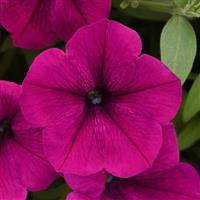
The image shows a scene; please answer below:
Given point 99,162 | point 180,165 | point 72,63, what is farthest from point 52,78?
point 180,165

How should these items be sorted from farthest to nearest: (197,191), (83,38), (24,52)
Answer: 1. (24,52)
2. (197,191)
3. (83,38)

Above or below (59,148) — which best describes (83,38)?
above

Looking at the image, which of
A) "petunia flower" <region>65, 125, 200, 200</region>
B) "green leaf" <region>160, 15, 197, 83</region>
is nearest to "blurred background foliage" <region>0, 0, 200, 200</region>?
"green leaf" <region>160, 15, 197, 83</region>

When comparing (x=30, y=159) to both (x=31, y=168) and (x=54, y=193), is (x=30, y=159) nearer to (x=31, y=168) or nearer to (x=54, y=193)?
(x=31, y=168)

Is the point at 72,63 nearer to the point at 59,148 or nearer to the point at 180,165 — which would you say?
the point at 59,148

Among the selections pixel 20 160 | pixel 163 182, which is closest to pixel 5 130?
pixel 20 160

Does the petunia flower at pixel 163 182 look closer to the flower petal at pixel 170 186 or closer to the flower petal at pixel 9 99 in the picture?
→ the flower petal at pixel 170 186

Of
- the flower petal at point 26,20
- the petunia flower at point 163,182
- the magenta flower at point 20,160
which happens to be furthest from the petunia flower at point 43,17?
the petunia flower at point 163,182
